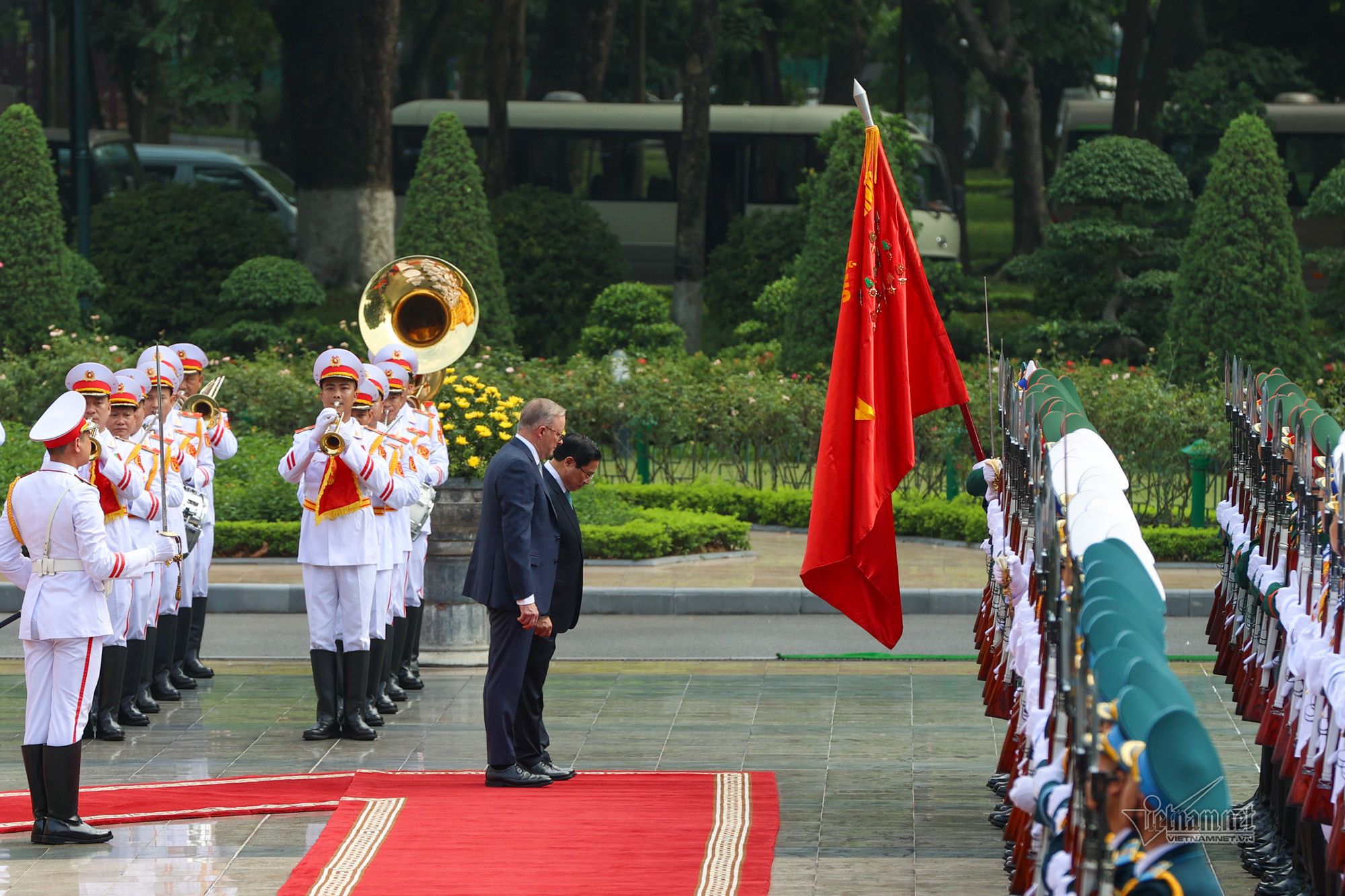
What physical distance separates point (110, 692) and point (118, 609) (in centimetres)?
50

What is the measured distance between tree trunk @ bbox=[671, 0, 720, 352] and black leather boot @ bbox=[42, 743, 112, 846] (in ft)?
67.9

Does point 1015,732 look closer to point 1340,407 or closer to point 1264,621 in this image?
point 1264,621

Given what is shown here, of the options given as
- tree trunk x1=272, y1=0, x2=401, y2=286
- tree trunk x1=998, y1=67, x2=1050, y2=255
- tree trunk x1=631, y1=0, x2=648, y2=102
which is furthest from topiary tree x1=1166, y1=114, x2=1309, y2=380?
tree trunk x1=631, y1=0, x2=648, y2=102

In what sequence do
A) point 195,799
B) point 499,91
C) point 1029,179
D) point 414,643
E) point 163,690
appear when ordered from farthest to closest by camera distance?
1. point 1029,179
2. point 499,91
3. point 414,643
4. point 163,690
5. point 195,799

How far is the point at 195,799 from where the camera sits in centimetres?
800

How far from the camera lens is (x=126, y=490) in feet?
29.4

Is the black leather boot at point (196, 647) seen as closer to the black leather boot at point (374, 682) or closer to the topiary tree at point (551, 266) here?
the black leather boot at point (374, 682)

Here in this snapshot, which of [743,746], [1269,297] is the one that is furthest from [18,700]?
[1269,297]

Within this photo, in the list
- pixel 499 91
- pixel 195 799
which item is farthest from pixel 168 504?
pixel 499 91

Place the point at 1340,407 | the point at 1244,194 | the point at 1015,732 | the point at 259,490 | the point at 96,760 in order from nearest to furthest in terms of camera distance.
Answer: the point at 1015,732
the point at 96,760
the point at 259,490
the point at 1340,407
the point at 1244,194

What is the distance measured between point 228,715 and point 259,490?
6015 millimetres

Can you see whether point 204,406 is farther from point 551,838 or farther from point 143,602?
point 551,838

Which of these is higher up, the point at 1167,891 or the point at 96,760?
the point at 1167,891

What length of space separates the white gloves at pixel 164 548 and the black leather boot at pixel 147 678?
2.09 meters
